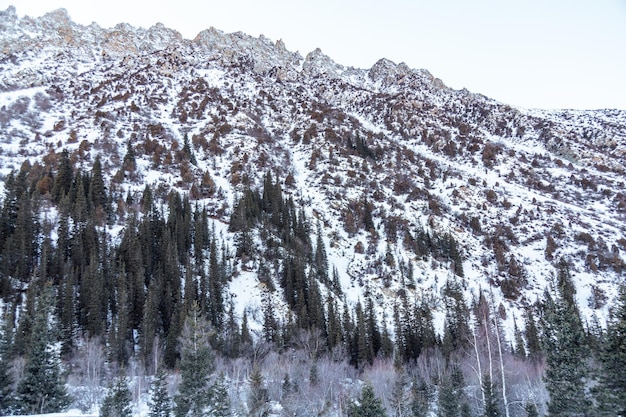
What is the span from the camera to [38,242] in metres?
67.4

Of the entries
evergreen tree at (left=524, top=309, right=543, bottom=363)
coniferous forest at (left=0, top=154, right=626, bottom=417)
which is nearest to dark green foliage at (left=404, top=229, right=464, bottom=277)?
coniferous forest at (left=0, top=154, right=626, bottom=417)

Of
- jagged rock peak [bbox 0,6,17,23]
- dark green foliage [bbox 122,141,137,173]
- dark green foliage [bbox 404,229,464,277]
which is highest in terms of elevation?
jagged rock peak [bbox 0,6,17,23]

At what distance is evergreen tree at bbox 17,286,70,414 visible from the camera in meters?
29.6

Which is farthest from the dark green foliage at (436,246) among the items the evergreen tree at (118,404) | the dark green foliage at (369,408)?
the evergreen tree at (118,404)

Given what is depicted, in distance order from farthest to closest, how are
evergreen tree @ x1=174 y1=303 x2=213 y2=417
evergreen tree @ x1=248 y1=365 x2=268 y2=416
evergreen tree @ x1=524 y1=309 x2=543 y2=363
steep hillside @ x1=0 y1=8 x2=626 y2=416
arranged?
1. steep hillside @ x1=0 y1=8 x2=626 y2=416
2. evergreen tree @ x1=524 y1=309 x2=543 y2=363
3. evergreen tree @ x1=248 y1=365 x2=268 y2=416
4. evergreen tree @ x1=174 y1=303 x2=213 y2=417

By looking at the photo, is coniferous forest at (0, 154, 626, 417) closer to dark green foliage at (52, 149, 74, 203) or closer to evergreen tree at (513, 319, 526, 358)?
dark green foliage at (52, 149, 74, 203)

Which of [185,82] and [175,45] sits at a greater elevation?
[175,45]

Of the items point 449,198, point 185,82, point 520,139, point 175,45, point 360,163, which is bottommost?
point 449,198

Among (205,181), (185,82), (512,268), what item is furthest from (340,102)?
(512,268)

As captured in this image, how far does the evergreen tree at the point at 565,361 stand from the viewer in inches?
976

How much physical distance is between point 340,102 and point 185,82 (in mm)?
66925

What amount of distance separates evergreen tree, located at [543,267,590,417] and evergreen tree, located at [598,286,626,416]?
1.98m

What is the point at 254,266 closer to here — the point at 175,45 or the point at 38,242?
the point at 38,242

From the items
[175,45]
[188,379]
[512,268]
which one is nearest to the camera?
[188,379]
